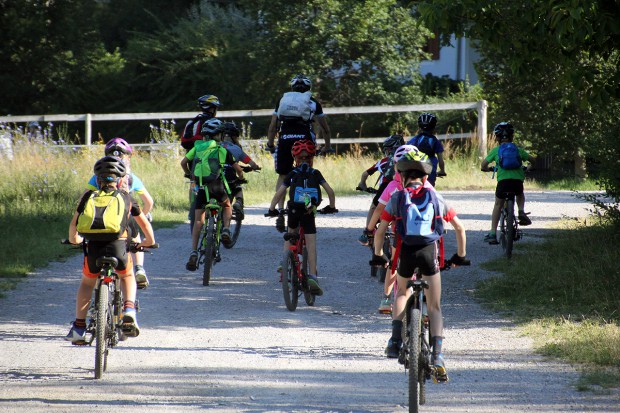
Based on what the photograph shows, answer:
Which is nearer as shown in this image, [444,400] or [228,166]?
[444,400]

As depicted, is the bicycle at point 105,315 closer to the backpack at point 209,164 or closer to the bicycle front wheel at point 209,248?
the bicycle front wheel at point 209,248

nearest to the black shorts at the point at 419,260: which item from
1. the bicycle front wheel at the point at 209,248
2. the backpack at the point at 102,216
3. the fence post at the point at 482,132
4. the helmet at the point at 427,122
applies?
the backpack at the point at 102,216

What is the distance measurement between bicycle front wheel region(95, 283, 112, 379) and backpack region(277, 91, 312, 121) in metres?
6.30

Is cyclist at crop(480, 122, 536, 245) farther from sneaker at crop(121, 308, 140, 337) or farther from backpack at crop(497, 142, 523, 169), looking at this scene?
sneaker at crop(121, 308, 140, 337)

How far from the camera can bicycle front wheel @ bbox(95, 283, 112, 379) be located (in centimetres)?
773

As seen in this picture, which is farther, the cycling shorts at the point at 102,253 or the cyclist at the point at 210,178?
the cyclist at the point at 210,178

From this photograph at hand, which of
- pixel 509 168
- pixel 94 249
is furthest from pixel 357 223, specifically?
pixel 94 249

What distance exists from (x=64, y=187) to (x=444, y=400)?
13.1 meters

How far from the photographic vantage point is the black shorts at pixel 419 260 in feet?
24.0

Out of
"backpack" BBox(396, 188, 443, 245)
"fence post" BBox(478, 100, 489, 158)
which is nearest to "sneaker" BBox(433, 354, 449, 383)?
"backpack" BBox(396, 188, 443, 245)

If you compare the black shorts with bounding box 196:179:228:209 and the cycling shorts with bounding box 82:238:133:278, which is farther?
the black shorts with bounding box 196:179:228:209

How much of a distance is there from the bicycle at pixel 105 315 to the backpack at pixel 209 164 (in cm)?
398

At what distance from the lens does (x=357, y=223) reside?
17.4m

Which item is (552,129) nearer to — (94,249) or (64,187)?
(64,187)
